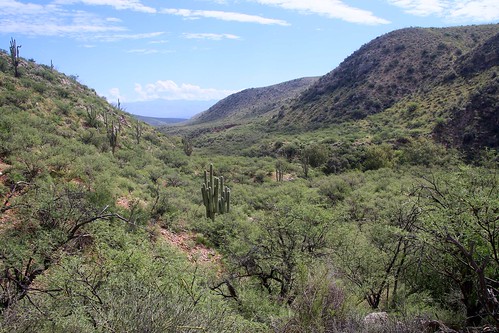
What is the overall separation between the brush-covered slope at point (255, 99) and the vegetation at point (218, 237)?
68134 mm

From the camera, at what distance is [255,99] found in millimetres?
117062

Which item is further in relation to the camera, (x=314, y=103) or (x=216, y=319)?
(x=314, y=103)

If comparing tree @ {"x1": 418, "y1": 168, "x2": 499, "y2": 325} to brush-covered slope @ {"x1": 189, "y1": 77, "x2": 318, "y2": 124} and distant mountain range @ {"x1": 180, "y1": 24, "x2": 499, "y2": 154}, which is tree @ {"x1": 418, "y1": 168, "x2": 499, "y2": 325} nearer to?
distant mountain range @ {"x1": 180, "y1": 24, "x2": 499, "y2": 154}

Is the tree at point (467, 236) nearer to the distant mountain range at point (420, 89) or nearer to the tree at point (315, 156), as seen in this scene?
the tree at point (315, 156)

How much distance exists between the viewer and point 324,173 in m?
36.8

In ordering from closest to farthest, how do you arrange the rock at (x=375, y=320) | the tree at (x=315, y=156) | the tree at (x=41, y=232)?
the rock at (x=375, y=320), the tree at (x=41, y=232), the tree at (x=315, y=156)

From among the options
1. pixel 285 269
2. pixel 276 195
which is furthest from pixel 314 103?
pixel 285 269

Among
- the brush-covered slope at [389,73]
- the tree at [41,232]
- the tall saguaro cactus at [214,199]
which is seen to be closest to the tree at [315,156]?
the brush-covered slope at [389,73]

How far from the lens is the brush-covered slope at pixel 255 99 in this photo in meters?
104

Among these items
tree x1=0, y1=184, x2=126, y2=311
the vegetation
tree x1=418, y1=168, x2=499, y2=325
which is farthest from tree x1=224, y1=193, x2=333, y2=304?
tree x1=0, y1=184, x2=126, y2=311

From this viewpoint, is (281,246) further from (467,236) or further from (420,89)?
(420,89)

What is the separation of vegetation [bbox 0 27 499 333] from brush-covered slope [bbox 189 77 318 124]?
68134 mm

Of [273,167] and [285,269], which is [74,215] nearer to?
[285,269]

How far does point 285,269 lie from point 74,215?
6.00m
